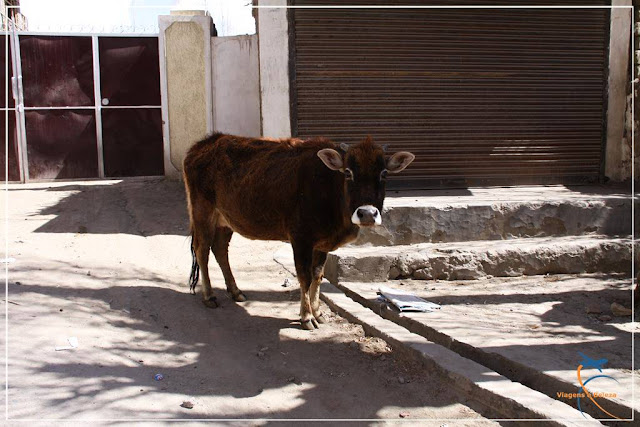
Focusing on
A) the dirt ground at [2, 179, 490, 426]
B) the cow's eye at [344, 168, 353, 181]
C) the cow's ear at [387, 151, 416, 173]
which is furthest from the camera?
the cow's ear at [387, 151, 416, 173]

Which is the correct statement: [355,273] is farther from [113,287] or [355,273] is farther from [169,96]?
[169,96]

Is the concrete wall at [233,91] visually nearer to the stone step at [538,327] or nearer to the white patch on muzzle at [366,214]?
the stone step at [538,327]

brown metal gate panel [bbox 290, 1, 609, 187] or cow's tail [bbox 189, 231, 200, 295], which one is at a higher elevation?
brown metal gate panel [bbox 290, 1, 609, 187]

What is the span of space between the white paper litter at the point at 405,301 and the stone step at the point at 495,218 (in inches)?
53.9

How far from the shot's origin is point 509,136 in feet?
32.6

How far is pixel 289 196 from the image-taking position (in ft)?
18.7

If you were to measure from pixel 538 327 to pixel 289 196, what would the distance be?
2.58 meters

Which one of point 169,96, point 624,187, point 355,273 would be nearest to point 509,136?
point 624,187

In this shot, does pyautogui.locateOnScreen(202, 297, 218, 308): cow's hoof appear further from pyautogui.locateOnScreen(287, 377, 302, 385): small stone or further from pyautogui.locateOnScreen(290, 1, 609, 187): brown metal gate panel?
pyautogui.locateOnScreen(290, 1, 609, 187): brown metal gate panel

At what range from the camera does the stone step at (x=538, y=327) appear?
418 centimetres

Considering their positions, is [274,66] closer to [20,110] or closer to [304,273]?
[304,273]

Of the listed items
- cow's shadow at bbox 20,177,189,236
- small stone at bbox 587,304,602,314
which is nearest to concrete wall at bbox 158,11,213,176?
cow's shadow at bbox 20,177,189,236

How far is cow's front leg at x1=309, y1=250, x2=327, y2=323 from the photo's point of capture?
581cm

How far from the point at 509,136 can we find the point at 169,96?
6159mm
